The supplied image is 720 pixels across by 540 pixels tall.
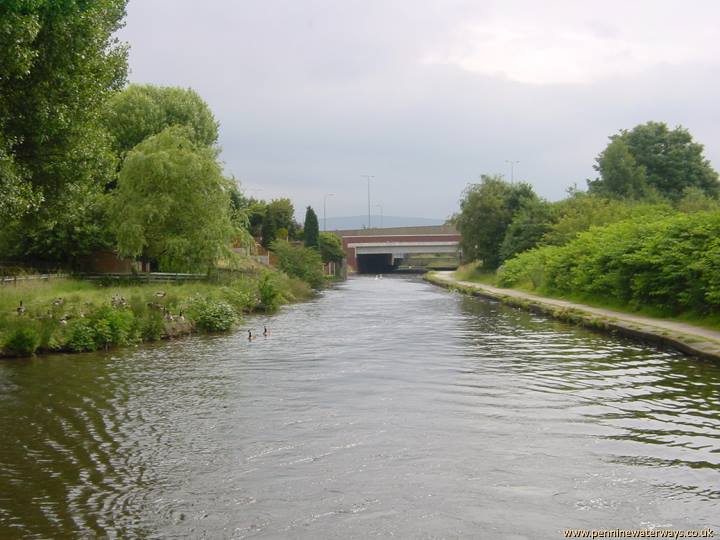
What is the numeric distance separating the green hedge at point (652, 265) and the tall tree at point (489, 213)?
22.5m

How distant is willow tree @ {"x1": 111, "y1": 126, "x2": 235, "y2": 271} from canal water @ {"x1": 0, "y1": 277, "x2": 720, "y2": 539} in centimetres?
1527

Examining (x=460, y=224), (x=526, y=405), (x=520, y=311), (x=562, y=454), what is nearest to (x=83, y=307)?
(x=526, y=405)

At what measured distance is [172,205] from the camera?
3234 cm

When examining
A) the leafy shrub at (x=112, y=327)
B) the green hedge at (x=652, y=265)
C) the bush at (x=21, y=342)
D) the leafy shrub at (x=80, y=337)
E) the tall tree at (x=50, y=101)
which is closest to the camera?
the tall tree at (x=50, y=101)

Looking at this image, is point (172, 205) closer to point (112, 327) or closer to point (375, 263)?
point (112, 327)

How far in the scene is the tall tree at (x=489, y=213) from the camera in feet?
190

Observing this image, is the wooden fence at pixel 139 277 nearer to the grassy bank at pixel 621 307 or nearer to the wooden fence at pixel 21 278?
the wooden fence at pixel 21 278

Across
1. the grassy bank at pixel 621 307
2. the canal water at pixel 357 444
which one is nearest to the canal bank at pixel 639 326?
the grassy bank at pixel 621 307

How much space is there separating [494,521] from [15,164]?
44.5ft

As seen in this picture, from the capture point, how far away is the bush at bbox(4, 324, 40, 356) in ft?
56.4

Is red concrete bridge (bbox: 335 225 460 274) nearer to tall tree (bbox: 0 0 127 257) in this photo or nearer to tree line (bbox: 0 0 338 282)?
tree line (bbox: 0 0 338 282)

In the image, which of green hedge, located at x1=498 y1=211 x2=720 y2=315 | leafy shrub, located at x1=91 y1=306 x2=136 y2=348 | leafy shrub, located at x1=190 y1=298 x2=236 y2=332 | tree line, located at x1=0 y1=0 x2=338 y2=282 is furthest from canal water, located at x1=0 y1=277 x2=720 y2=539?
leafy shrub, located at x1=190 y1=298 x2=236 y2=332

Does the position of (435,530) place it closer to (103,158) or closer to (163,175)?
(103,158)

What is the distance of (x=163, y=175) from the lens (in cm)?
3206
